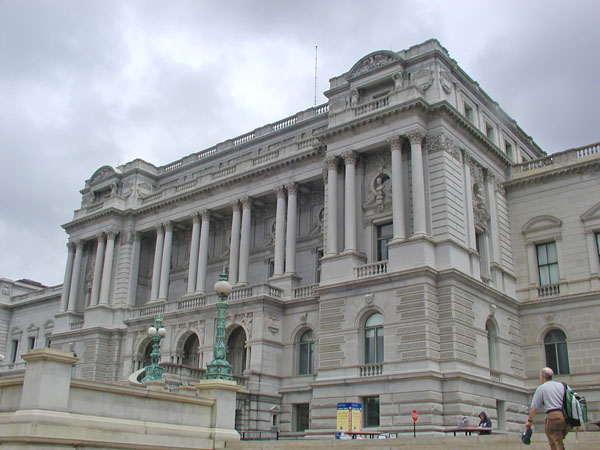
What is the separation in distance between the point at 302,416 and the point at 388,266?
10562mm

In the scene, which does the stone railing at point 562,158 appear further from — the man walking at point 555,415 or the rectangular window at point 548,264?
the man walking at point 555,415

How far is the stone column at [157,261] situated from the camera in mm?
51844

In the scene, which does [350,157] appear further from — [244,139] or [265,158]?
[244,139]

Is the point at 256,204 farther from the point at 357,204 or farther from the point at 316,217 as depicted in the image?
the point at 357,204

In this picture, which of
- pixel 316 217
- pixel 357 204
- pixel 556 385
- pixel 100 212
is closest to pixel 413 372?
pixel 357 204

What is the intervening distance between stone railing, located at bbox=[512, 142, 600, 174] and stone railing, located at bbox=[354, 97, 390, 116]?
1118cm

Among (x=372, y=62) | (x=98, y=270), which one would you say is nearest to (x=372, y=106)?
(x=372, y=62)

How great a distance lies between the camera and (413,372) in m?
32.6

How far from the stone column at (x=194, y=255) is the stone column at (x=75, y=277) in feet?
41.7

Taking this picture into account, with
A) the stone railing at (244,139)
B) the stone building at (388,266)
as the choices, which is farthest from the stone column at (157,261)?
the stone railing at (244,139)

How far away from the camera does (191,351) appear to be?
150ft

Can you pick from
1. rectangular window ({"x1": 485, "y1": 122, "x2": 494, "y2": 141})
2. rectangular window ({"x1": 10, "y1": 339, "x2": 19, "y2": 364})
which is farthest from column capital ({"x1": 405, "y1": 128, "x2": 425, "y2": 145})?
rectangular window ({"x1": 10, "y1": 339, "x2": 19, "y2": 364})

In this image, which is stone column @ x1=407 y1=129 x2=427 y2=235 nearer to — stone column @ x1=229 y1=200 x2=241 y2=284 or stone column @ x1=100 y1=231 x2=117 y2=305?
stone column @ x1=229 y1=200 x2=241 y2=284

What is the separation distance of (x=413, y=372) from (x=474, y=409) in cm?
358
